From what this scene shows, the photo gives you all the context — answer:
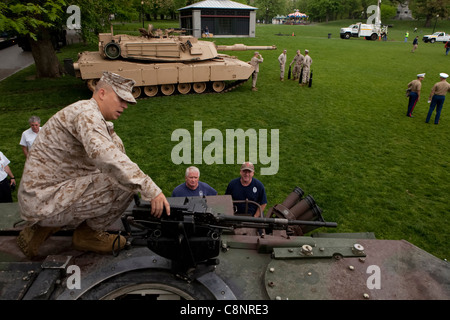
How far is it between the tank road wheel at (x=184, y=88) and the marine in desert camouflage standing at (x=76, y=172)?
13054 millimetres

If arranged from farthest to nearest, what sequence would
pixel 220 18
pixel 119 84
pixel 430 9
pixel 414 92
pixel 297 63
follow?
pixel 430 9 < pixel 220 18 < pixel 297 63 < pixel 414 92 < pixel 119 84

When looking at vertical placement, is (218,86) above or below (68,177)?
below

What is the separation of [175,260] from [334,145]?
8.50m

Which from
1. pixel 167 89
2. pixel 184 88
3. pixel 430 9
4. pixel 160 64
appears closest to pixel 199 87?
pixel 184 88

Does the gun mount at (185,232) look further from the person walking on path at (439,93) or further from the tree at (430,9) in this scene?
the tree at (430,9)

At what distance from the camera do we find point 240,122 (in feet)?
39.2

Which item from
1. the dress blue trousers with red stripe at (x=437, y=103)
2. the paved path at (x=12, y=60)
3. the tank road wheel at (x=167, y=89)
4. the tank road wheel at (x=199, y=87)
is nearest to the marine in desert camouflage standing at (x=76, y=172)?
the tank road wheel at (x=167, y=89)

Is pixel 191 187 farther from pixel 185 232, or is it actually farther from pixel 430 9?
pixel 430 9

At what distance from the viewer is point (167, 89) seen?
1532 cm

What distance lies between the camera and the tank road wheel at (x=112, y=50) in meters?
13.8

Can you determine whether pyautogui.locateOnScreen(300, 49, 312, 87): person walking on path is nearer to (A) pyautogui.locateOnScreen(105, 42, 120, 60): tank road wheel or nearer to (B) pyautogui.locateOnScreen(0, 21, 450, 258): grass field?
(B) pyautogui.locateOnScreen(0, 21, 450, 258): grass field

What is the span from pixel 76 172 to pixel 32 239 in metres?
0.69

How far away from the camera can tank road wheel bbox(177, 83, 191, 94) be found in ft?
50.4
